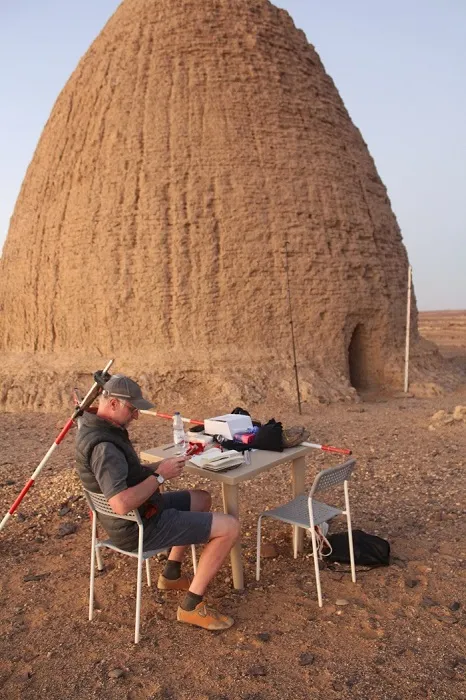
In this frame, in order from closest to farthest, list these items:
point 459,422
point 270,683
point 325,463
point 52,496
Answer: point 270,683 → point 52,496 → point 325,463 → point 459,422

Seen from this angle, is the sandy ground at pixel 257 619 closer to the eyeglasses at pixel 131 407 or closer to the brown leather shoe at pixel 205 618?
the brown leather shoe at pixel 205 618

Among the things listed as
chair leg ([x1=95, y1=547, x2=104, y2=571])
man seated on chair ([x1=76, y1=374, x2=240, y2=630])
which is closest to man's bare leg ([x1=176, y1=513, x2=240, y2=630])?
man seated on chair ([x1=76, y1=374, x2=240, y2=630])

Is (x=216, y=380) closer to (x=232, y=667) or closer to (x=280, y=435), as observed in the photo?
(x=280, y=435)

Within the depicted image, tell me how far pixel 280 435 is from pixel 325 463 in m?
3.05

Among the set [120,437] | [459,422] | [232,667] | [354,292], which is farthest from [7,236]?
[232,667]

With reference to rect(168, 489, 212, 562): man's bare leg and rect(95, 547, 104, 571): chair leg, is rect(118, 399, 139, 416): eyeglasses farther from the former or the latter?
rect(95, 547, 104, 571): chair leg

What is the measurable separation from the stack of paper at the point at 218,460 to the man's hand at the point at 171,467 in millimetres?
263

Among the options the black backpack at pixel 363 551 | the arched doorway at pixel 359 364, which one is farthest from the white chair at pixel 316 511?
the arched doorway at pixel 359 364

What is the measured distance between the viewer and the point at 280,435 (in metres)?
4.40

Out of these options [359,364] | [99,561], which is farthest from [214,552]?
[359,364]

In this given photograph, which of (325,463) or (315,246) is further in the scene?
(315,246)

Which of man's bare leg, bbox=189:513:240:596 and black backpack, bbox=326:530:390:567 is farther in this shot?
black backpack, bbox=326:530:390:567

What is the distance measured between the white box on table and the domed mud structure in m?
6.20

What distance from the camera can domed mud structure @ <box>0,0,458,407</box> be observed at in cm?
1129
